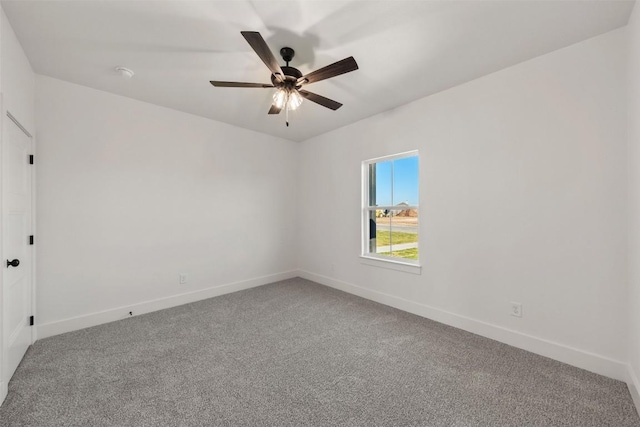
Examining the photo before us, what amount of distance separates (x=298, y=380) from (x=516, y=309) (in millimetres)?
2106

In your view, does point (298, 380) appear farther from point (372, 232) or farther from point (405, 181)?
point (405, 181)

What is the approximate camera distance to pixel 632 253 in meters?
1.90

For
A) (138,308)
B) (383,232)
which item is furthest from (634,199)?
(138,308)

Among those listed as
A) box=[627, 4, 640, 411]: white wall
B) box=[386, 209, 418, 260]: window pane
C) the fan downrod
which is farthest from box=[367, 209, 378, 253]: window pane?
box=[627, 4, 640, 411]: white wall

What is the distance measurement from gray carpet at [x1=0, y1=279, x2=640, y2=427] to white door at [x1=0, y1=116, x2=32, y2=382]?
0.75ft

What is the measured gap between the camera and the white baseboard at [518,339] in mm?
2080

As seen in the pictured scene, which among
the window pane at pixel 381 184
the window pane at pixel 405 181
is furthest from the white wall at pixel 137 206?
the window pane at pixel 405 181

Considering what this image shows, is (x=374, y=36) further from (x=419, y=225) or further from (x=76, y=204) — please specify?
(x=76, y=204)

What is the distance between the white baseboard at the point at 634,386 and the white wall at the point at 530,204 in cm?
11

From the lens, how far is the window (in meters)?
3.53

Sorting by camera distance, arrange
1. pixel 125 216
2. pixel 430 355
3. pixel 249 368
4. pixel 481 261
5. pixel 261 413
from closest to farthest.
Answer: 1. pixel 261 413
2. pixel 249 368
3. pixel 430 355
4. pixel 481 261
5. pixel 125 216

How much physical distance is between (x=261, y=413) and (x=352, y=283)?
8.47ft

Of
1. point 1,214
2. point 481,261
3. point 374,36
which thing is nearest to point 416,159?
point 481,261

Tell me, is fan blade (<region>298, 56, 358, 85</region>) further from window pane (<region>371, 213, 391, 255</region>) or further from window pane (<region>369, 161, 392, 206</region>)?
window pane (<region>371, 213, 391, 255</region>)
